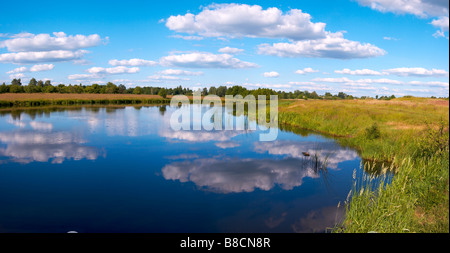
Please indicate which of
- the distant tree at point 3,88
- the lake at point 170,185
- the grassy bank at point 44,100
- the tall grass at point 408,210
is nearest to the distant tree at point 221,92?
the grassy bank at point 44,100

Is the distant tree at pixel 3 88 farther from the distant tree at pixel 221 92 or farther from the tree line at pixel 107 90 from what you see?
the distant tree at pixel 221 92

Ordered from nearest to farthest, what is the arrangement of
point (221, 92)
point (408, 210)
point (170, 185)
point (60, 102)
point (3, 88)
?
point (408, 210) < point (170, 185) < point (60, 102) < point (3, 88) < point (221, 92)

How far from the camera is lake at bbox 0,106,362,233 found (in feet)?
30.6

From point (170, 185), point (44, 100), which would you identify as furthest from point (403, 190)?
point (44, 100)

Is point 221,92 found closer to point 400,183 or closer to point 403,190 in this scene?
point 400,183

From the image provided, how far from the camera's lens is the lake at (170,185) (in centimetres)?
931

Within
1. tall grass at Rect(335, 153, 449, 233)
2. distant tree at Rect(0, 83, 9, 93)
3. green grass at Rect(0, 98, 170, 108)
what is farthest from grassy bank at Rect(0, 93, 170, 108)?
tall grass at Rect(335, 153, 449, 233)

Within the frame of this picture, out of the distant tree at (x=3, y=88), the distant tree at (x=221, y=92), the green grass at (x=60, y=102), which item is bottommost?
the green grass at (x=60, y=102)

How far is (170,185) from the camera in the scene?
1273 cm

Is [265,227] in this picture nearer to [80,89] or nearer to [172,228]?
[172,228]

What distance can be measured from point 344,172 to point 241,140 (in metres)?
10.1

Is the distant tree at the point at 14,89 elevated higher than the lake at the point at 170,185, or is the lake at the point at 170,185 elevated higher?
the distant tree at the point at 14,89

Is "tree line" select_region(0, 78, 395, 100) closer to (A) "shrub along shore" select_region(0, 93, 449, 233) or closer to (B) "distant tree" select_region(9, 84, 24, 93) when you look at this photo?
(B) "distant tree" select_region(9, 84, 24, 93)
